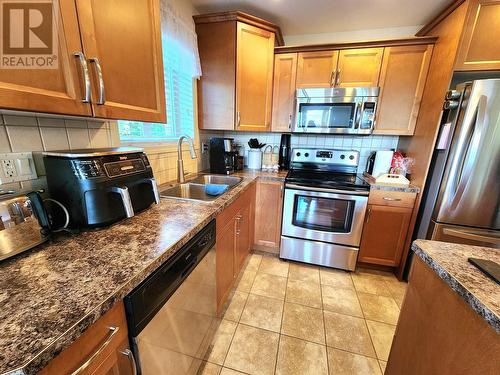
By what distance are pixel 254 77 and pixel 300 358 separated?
2.36 metres

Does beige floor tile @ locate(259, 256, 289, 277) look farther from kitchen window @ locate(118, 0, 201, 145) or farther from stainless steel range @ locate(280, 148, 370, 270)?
kitchen window @ locate(118, 0, 201, 145)

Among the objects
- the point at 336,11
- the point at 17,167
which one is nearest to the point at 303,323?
the point at 17,167

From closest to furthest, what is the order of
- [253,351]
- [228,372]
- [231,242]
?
[228,372] → [253,351] → [231,242]

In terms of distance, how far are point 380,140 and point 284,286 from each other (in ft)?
6.27

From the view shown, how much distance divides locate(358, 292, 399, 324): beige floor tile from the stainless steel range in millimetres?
333

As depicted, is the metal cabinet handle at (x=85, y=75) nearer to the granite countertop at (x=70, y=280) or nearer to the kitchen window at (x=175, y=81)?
the granite countertop at (x=70, y=280)

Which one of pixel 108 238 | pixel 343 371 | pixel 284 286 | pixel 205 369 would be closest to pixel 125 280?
pixel 108 238

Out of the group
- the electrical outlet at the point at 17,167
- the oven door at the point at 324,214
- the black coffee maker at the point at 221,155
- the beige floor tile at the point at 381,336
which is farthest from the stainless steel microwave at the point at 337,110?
the electrical outlet at the point at 17,167

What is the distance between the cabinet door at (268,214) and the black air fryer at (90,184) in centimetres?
144

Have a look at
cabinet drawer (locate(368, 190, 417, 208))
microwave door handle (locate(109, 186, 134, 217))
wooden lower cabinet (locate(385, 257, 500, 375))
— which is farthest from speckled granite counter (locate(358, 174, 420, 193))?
microwave door handle (locate(109, 186, 134, 217))

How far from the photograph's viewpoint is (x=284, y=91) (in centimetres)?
221

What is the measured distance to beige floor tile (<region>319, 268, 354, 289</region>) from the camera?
1.95 metres

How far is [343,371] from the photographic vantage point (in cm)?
122

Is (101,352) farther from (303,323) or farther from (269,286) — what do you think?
(269,286)
